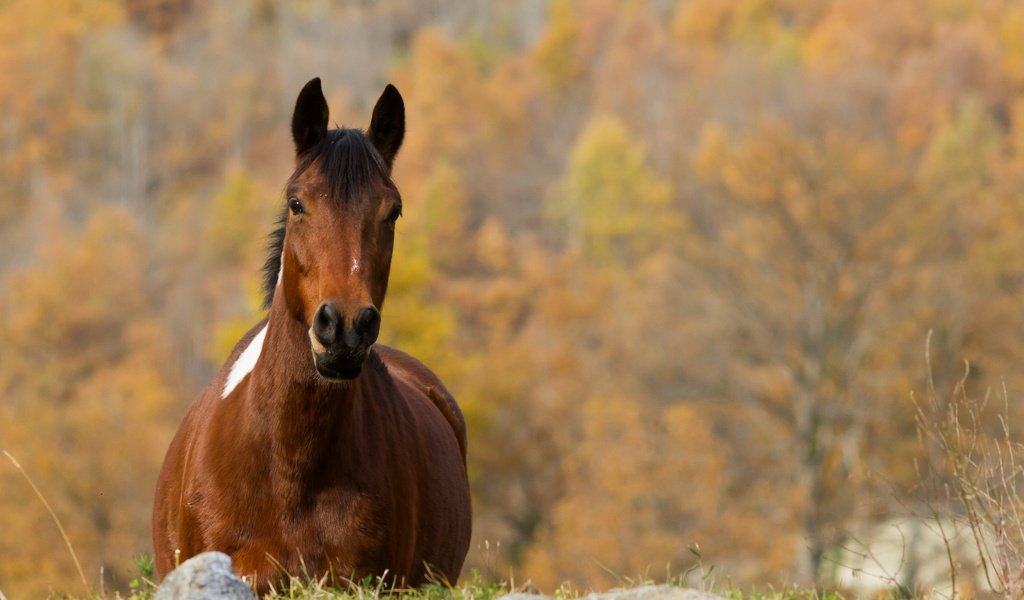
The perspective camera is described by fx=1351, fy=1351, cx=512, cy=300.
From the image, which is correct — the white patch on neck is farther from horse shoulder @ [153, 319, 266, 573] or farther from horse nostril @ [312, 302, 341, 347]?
horse nostril @ [312, 302, 341, 347]

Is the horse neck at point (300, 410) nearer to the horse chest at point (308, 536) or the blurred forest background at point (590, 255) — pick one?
the horse chest at point (308, 536)

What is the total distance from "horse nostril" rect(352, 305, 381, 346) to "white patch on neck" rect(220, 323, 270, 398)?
109cm

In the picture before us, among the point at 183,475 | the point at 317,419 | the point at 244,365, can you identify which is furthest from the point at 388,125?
the point at 183,475

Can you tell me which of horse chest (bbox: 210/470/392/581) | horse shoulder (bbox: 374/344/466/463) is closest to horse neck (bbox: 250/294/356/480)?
horse chest (bbox: 210/470/392/581)

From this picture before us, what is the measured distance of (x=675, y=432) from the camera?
1292 inches

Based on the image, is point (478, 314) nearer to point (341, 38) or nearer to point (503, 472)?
point (503, 472)

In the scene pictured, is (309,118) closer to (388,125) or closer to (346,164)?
(346,164)

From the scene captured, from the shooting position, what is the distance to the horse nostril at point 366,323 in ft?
16.8

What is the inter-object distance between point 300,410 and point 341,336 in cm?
72

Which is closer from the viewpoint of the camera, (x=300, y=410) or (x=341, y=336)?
(x=341, y=336)

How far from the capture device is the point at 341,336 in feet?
16.9

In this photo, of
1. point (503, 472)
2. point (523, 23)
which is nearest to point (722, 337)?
point (503, 472)

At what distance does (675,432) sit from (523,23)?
11923cm

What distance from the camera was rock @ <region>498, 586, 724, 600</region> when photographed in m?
4.54
